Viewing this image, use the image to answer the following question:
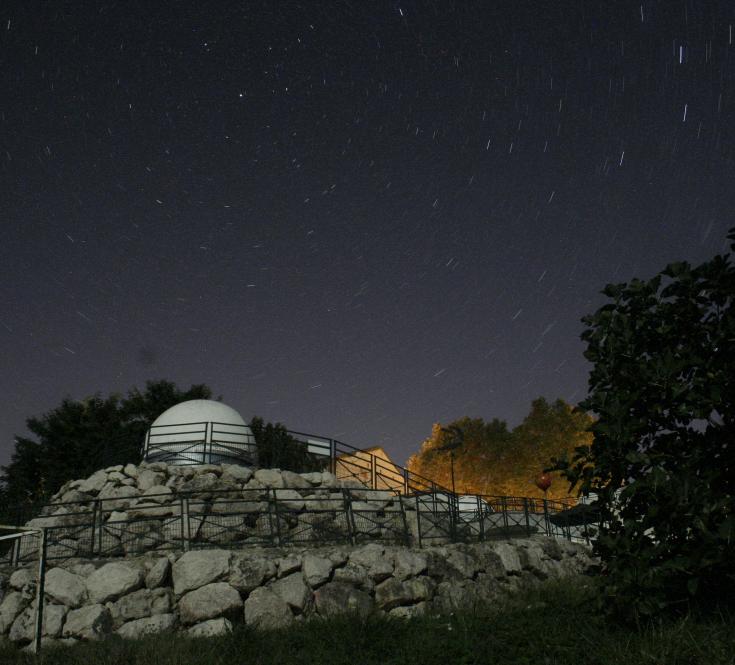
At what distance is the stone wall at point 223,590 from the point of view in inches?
432

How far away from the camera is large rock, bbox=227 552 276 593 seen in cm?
1133

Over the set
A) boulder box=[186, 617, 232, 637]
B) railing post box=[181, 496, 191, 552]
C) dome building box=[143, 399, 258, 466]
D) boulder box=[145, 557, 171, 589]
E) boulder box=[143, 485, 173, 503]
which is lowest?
boulder box=[186, 617, 232, 637]

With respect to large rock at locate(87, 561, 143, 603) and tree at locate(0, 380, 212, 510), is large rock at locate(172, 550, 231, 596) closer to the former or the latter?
large rock at locate(87, 561, 143, 603)

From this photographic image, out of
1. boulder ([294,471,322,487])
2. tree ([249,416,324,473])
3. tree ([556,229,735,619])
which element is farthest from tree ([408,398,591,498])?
tree ([556,229,735,619])

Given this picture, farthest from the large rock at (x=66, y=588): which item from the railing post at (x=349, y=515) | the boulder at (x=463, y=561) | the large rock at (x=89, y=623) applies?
the boulder at (x=463, y=561)

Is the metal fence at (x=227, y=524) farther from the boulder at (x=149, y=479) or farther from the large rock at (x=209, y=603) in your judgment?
the large rock at (x=209, y=603)

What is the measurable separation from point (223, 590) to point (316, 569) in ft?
5.66

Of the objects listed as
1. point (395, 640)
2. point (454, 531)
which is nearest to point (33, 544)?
point (454, 531)

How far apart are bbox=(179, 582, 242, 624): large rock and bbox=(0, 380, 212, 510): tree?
2424 cm

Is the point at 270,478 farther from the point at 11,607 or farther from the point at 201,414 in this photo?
the point at 11,607

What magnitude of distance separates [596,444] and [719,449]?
1136 mm

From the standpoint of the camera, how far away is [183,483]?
55.7ft

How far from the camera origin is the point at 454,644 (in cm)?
709

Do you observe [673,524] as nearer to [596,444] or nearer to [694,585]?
[694,585]
